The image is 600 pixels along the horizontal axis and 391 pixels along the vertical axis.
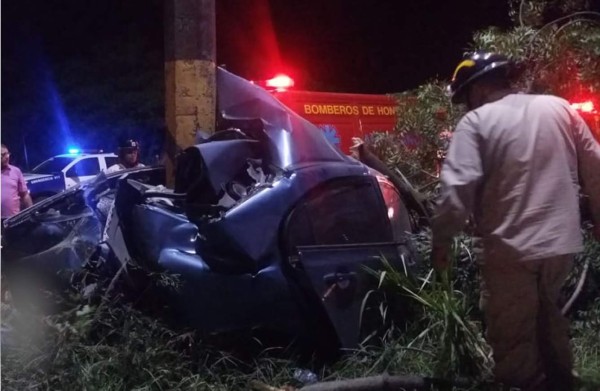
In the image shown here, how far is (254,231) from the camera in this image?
4625mm

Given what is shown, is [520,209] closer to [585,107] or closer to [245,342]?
[245,342]

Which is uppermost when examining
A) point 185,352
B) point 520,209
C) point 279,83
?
point 520,209

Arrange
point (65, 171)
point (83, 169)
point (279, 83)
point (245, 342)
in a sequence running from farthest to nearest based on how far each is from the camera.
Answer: point (83, 169), point (65, 171), point (279, 83), point (245, 342)

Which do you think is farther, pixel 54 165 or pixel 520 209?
pixel 54 165

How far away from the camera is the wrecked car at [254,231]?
4.62 metres

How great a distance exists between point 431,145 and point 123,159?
10.7ft

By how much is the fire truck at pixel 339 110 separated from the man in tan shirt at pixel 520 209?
5.83 m

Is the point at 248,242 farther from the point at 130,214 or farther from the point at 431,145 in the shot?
the point at 431,145

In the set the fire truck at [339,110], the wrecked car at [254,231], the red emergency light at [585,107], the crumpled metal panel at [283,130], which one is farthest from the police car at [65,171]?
the red emergency light at [585,107]

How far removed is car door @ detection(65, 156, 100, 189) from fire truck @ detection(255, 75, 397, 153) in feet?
19.4

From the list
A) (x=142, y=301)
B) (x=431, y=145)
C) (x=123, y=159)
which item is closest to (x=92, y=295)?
(x=142, y=301)

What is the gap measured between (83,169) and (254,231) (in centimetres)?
1129

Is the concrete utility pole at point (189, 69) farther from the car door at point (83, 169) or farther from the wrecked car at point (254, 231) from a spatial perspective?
the car door at point (83, 169)

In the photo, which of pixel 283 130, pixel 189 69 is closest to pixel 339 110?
Result: pixel 189 69
